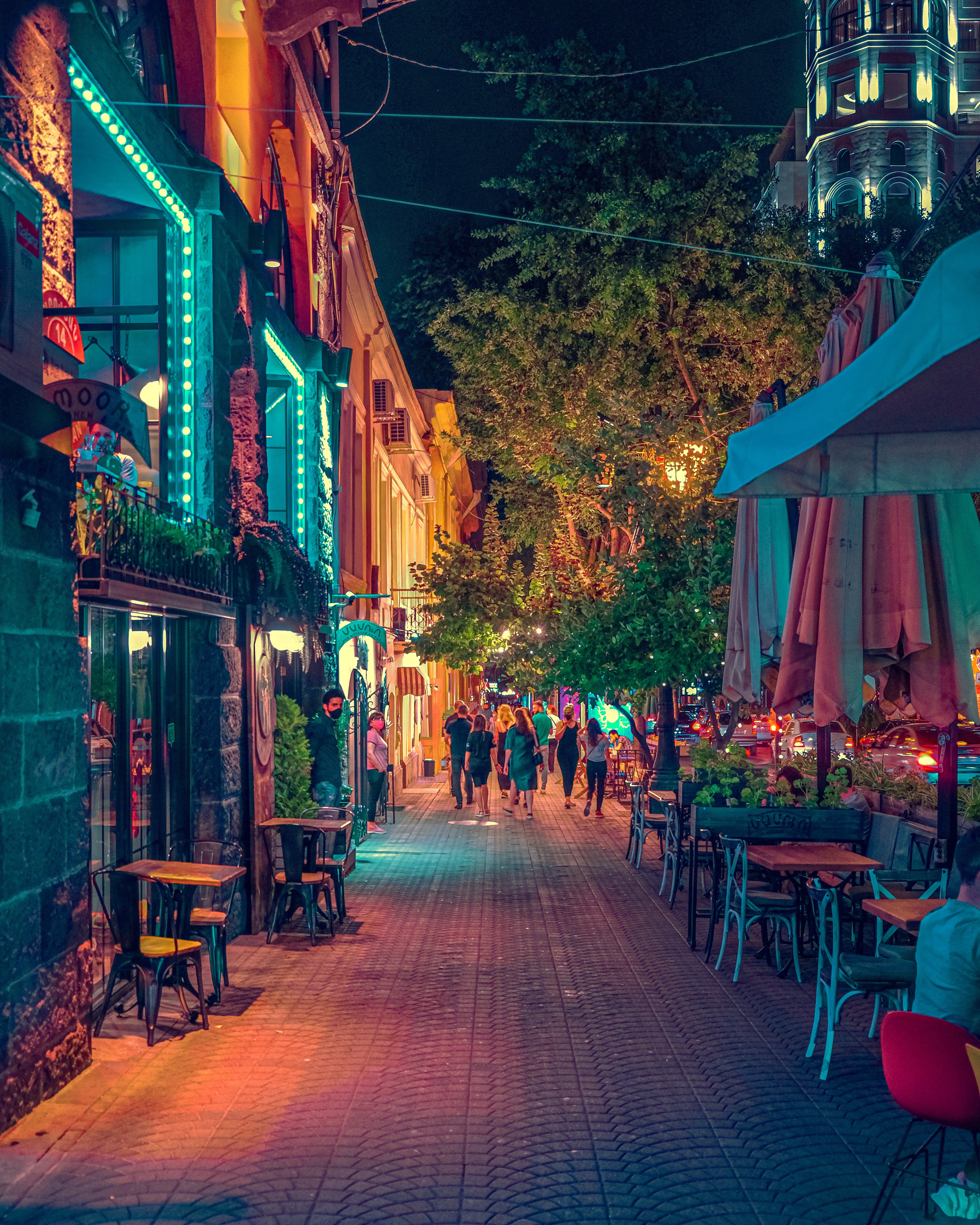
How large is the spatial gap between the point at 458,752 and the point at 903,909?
15.7 metres

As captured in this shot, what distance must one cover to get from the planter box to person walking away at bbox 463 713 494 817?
10.0m

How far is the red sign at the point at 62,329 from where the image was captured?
683cm

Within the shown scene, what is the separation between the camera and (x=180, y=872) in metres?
7.71

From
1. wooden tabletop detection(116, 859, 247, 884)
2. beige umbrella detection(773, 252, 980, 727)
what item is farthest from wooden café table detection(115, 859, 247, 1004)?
beige umbrella detection(773, 252, 980, 727)

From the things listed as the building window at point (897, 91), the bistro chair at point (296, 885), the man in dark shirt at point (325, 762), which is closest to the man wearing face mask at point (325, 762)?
the man in dark shirt at point (325, 762)

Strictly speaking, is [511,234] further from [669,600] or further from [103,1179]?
[103,1179]

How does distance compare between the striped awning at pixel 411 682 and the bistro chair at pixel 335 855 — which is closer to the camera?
the bistro chair at pixel 335 855

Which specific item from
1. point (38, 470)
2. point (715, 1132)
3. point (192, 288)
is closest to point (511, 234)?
point (192, 288)

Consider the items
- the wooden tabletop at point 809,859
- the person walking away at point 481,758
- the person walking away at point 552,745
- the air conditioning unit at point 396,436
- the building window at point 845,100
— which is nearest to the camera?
the wooden tabletop at point 809,859

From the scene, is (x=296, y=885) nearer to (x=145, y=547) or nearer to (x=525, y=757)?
(x=145, y=547)

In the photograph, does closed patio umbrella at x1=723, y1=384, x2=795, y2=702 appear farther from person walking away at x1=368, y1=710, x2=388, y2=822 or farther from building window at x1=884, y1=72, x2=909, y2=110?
building window at x1=884, y1=72, x2=909, y2=110

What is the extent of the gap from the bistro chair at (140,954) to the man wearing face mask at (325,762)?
190 inches

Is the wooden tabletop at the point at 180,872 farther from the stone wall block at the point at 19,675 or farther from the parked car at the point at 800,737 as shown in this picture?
the parked car at the point at 800,737

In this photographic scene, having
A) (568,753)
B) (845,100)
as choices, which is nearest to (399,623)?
(568,753)
